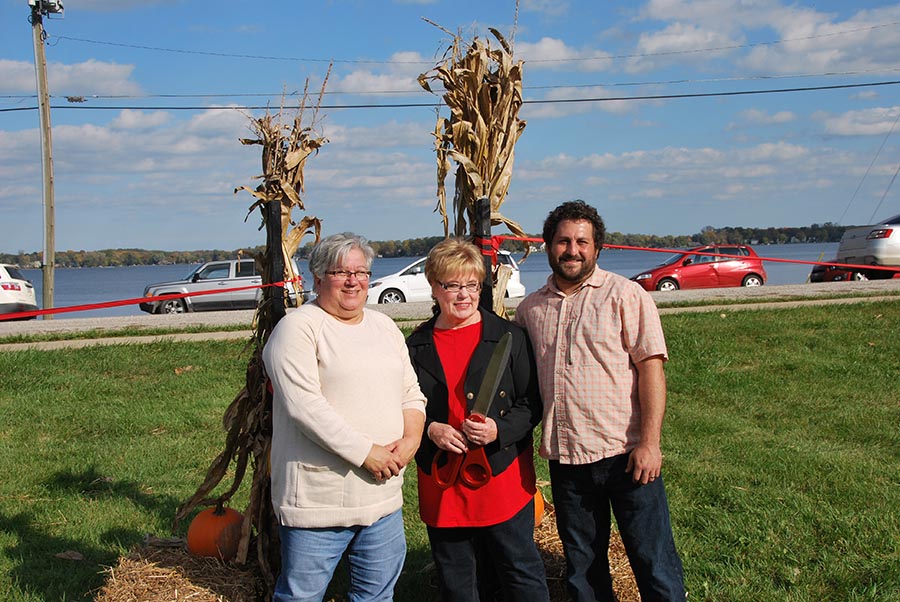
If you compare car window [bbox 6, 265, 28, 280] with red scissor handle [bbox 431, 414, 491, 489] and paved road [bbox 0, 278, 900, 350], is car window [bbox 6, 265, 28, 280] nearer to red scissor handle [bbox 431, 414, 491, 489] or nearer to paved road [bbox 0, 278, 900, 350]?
paved road [bbox 0, 278, 900, 350]

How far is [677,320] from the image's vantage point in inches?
427

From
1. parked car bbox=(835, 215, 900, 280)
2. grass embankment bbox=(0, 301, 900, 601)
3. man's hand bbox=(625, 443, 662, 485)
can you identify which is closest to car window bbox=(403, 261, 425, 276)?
parked car bbox=(835, 215, 900, 280)

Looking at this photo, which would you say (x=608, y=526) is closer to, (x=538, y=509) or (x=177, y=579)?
(x=538, y=509)

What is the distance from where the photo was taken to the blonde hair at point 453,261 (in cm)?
328

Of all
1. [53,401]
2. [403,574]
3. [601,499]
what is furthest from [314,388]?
[53,401]

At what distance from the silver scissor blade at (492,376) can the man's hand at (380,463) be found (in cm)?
39

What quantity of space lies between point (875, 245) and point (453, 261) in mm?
17635

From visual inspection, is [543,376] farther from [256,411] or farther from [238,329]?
[238,329]

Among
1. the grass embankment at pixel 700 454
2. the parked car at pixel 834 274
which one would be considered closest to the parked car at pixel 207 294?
the grass embankment at pixel 700 454

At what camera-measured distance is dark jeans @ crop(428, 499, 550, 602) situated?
3.36m

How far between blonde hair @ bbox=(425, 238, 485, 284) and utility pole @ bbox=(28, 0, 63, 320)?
19.6 meters

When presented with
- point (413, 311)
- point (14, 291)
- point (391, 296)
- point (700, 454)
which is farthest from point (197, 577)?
point (14, 291)

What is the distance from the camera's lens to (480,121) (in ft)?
13.7

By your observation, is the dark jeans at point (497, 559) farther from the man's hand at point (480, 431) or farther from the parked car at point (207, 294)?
the parked car at point (207, 294)
